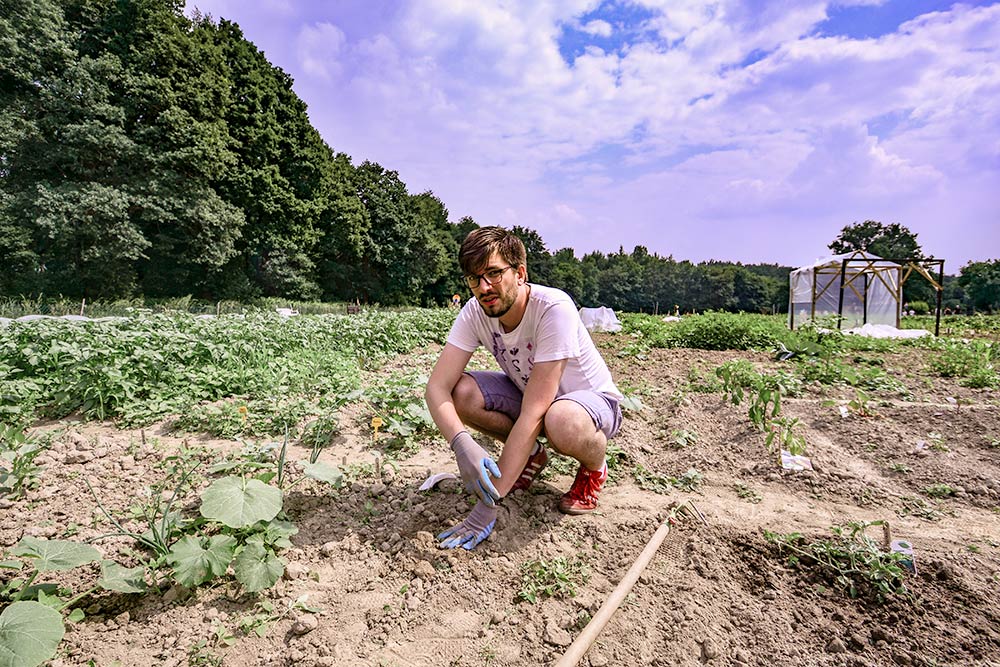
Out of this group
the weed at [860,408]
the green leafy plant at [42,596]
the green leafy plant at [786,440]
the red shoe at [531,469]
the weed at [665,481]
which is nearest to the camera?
the green leafy plant at [42,596]

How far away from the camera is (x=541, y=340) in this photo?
1901 mm

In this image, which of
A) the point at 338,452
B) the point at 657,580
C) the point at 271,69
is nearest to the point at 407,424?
the point at 338,452

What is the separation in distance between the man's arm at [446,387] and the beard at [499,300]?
0.72 feet

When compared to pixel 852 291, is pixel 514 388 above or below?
below

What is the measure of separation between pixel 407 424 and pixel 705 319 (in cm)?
617

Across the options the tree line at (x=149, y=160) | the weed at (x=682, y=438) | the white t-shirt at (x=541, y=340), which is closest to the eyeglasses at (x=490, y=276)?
the white t-shirt at (x=541, y=340)

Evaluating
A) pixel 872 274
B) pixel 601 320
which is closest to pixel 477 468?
pixel 601 320

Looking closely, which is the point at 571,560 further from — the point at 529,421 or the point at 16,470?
the point at 16,470

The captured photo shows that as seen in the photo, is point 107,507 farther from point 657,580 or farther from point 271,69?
point 271,69

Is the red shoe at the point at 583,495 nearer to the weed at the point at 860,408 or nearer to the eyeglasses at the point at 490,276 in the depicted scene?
the eyeglasses at the point at 490,276

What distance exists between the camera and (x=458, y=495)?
2158 mm

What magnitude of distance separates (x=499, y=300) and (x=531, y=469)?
2.73ft

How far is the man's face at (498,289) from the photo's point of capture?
1877mm

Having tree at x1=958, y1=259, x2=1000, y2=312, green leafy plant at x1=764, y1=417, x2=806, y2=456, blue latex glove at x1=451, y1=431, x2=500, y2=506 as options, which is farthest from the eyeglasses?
tree at x1=958, y1=259, x2=1000, y2=312
